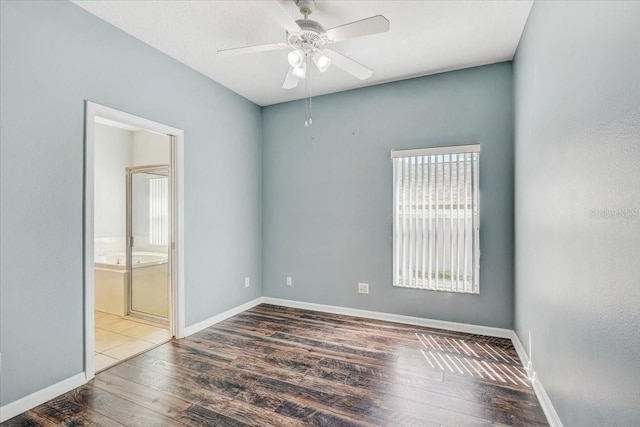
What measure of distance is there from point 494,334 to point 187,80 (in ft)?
13.7

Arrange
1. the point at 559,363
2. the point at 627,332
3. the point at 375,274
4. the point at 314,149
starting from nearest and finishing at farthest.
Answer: the point at 627,332
the point at 559,363
the point at 375,274
the point at 314,149

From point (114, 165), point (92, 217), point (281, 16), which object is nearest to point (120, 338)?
point (92, 217)

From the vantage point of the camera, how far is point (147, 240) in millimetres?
4273

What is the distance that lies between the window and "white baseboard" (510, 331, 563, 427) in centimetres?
70

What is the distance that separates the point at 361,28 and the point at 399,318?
301 cm

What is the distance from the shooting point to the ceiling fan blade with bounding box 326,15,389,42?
1872mm

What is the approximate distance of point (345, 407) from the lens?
6.67 ft

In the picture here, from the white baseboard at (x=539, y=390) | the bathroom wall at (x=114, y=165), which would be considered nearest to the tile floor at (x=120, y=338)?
the bathroom wall at (x=114, y=165)

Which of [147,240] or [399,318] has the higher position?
[147,240]

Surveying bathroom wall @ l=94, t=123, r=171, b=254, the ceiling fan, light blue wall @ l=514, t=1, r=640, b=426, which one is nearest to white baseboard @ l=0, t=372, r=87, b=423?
the ceiling fan

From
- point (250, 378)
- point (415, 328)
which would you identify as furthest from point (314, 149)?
point (250, 378)

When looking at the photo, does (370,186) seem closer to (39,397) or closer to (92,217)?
(92,217)

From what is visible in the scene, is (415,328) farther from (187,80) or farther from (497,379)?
(187,80)

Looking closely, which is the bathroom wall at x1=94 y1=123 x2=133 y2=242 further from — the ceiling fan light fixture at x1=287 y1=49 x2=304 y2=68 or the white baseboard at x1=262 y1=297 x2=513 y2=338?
the ceiling fan light fixture at x1=287 y1=49 x2=304 y2=68
